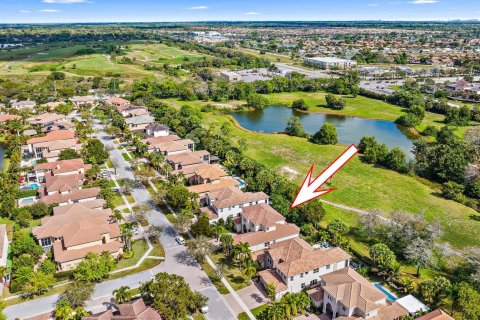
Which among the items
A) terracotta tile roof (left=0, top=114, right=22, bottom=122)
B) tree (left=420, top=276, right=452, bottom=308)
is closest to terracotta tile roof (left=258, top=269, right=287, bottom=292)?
tree (left=420, top=276, right=452, bottom=308)

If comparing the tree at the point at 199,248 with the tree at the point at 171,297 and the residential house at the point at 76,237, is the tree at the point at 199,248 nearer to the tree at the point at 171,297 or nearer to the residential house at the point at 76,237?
the tree at the point at 171,297

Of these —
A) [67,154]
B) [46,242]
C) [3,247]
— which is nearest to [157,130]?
[67,154]

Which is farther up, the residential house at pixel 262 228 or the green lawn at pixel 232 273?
→ the residential house at pixel 262 228

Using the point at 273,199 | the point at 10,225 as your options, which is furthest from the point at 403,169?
the point at 10,225

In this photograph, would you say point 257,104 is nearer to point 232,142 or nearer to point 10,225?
point 232,142

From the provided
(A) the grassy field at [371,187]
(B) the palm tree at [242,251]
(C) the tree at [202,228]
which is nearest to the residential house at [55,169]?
(C) the tree at [202,228]

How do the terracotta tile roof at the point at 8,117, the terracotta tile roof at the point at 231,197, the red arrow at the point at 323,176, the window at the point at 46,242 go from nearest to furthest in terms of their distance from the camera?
1. the red arrow at the point at 323,176
2. the window at the point at 46,242
3. the terracotta tile roof at the point at 231,197
4. the terracotta tile roof at the point at 8,117

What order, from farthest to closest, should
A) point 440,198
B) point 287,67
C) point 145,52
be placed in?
point 145,52
point 287,67
point 440,198

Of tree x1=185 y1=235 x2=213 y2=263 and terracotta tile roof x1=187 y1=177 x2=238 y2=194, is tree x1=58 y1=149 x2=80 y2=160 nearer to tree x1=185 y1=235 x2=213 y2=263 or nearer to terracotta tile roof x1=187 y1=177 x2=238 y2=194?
terracotta tile roof x1=187 y1=177 x2=238 y2=194
